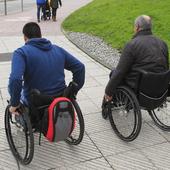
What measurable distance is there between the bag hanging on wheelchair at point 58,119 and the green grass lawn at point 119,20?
6939mm

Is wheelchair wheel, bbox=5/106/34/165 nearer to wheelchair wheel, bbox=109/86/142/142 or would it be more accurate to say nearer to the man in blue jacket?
the man in blue jacket

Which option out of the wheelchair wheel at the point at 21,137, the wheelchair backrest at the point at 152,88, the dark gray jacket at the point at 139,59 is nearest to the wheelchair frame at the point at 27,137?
the wheelchair wheel at the point at 21,137

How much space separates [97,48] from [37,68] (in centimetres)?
695

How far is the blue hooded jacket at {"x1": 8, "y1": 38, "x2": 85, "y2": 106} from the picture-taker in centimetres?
407

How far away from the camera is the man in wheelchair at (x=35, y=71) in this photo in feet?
13.4

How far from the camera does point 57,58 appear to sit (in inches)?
173

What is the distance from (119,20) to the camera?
13977 mm

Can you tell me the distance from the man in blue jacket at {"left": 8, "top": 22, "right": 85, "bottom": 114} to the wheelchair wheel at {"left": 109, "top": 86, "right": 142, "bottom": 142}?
35.8 inches

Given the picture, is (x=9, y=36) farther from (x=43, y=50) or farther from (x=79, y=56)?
(x=43, y=50)

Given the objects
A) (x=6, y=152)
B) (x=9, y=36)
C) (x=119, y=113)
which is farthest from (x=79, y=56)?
(x=6, y=152)

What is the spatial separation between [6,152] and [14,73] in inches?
48.0

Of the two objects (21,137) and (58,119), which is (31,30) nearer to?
(58,119)

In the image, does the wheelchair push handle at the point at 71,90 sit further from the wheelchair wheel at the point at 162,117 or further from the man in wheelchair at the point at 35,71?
the wheelchair wheel at the point at 162,117

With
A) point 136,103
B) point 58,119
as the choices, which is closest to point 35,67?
point 58,119
